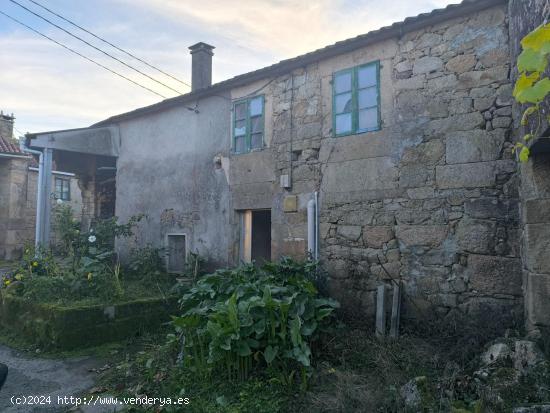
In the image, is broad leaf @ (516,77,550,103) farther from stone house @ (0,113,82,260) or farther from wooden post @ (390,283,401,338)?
stone house @ (0,113,82,260)

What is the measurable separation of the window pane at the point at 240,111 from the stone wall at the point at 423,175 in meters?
1.26

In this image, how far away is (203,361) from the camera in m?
4.45

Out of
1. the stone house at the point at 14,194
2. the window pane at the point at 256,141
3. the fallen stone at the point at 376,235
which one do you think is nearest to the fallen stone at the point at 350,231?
the fallen stone at the point at 376,235

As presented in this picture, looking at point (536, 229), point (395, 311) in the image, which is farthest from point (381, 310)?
point (536, 229)

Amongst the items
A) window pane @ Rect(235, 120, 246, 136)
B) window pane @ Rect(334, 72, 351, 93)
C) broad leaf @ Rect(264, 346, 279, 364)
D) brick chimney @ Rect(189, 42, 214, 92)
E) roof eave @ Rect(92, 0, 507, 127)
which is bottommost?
broad leaf @ Rect(264, 346, 279, 364)

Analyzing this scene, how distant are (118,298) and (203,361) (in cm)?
301

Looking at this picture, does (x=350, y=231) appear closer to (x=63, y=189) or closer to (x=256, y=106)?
(x=256, y=106)

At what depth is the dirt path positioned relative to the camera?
430cm

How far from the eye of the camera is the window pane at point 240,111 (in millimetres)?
7949

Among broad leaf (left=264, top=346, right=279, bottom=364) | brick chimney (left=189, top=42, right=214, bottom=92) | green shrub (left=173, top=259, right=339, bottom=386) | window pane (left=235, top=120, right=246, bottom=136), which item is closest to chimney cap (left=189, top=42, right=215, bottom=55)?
brick chimney (left=189, top=42, right=214, bottom=92)

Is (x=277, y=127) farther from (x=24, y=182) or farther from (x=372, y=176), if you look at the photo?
(x=24, y=182)

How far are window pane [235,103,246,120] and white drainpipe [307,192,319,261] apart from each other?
2.47 m

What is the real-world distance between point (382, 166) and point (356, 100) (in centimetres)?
119

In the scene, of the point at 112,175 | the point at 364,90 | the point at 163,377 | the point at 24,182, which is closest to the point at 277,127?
the point at 364,90
